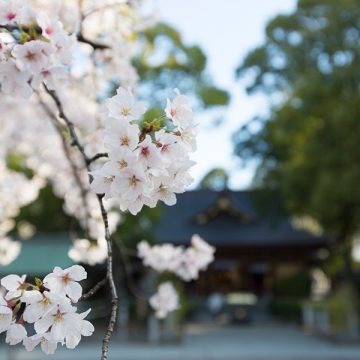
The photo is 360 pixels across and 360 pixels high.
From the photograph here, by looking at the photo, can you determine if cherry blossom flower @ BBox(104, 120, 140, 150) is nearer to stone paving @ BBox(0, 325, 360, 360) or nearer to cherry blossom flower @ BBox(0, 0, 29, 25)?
cherry blossom flower @ BBox(0, 0, 29, 25)

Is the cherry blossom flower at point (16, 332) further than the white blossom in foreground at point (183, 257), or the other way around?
the white blossom in foreground at point (183, 257)

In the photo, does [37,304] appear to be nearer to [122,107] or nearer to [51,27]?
[122,107]

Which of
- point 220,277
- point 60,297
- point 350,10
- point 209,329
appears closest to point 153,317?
point 209,329

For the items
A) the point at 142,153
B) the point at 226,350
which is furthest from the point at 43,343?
the point at 226,350

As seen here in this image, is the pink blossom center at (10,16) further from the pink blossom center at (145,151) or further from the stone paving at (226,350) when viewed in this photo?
the stone paving at (226,350)

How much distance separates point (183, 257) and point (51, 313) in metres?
2.54

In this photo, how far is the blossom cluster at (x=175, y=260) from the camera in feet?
12.6

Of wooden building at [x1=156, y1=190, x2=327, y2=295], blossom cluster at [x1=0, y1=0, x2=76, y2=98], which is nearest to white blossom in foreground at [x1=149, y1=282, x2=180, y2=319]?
blossom cluster at [x1=0, y1=0, x2=76, y2=98]

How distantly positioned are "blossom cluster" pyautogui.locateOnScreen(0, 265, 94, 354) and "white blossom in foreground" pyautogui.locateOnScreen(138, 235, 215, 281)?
2389 mm

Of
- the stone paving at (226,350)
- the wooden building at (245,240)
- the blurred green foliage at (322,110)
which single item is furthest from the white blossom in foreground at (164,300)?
the wooden building at (245,240)

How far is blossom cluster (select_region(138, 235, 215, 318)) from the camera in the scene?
12.6 feet

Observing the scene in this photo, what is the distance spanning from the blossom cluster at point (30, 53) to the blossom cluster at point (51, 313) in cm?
65

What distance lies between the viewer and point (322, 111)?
15328 mm

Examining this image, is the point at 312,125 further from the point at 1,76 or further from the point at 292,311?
the point at 1,76
